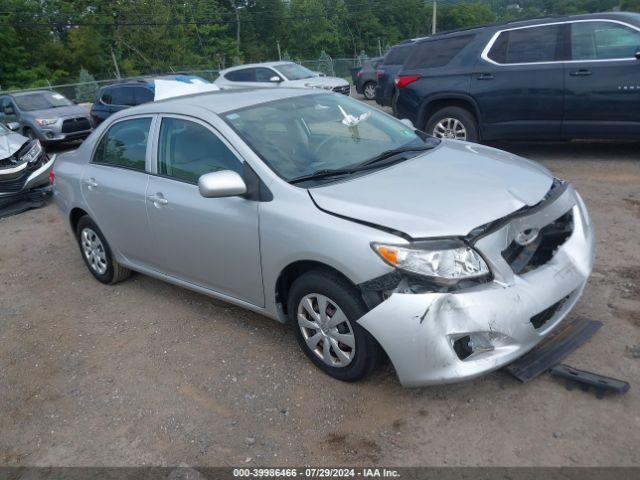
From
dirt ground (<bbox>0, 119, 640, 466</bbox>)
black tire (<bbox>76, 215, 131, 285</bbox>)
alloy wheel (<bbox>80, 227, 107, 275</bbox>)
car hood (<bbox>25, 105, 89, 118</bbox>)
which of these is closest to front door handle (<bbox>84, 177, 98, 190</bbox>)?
black tire (<bbox>76, 215, 131, 285</bbox>)

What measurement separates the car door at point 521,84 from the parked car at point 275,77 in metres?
7.87

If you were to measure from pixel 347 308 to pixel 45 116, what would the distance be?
13.0 meters

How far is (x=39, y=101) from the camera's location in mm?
14602

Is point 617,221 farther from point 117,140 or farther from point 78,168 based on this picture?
point 78,168

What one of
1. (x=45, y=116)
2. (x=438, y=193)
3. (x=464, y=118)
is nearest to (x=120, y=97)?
(x=45, y=116)

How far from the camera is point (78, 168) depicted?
5.06 meters

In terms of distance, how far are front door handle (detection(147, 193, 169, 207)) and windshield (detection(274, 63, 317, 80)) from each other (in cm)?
1205

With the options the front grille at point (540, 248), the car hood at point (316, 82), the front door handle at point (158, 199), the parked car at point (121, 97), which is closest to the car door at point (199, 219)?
the front door handle at point (158, 199)

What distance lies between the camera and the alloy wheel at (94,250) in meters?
5.08

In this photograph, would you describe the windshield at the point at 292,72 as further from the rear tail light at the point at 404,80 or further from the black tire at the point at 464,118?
the black tire at the point at 464,118

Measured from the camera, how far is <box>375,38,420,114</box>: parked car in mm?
12322

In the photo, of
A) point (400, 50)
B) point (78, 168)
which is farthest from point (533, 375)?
point (400, 50)

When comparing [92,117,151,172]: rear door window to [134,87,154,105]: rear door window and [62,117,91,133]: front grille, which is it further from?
[62,117,91,133]: front grille

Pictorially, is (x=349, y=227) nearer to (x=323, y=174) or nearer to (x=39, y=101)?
(x=323, y=174)
